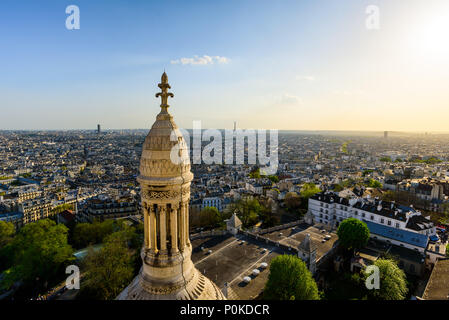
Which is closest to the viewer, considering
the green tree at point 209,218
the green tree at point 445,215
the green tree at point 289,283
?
the green tree at point 289,283

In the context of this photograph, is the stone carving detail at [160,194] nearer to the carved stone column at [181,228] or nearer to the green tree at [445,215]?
the carved stone column at [181,228]

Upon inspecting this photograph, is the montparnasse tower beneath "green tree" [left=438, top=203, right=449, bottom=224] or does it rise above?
above

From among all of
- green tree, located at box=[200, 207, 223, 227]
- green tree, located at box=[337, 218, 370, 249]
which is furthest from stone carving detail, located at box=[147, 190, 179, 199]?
green tree, located at box=[200, 207, 223, 227]

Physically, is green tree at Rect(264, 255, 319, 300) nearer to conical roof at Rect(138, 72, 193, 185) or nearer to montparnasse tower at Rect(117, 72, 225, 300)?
montparnasse tower at Rect(117, 72, 225, 300)

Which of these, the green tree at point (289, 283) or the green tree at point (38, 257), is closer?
the green tree at point (289, 283)

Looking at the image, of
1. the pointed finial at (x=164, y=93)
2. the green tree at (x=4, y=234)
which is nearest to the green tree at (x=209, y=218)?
the green tree at (x=4, y=234)
